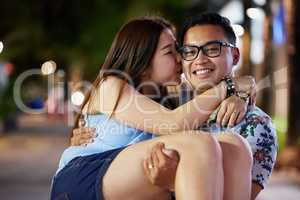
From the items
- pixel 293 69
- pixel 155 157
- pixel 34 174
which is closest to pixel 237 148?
pixel 155 157

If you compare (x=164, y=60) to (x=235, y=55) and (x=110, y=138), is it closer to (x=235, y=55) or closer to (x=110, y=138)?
(x=235, y=55)

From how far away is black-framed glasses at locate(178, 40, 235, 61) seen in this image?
2721 millimetres

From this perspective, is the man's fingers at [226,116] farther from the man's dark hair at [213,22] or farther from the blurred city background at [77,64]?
the blurred city background at [77,64]

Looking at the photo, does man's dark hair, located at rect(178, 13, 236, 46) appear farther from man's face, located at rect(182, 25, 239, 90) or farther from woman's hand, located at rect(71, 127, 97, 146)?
woman's hand, located at rect(71, 127, 97, 146)

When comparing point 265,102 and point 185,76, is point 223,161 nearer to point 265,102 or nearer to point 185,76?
point 185,76

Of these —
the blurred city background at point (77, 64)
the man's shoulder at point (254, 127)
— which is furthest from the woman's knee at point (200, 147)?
the blurred city background at point (77, 64)

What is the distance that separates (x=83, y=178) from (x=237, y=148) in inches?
23.6

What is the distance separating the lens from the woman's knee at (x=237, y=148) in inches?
93.9

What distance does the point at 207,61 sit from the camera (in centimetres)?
274

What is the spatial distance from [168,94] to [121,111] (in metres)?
0.50

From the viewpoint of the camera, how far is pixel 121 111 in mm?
2662

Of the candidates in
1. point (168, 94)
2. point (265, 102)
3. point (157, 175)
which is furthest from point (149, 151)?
point (265, 102)

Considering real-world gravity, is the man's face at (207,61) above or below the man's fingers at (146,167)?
above

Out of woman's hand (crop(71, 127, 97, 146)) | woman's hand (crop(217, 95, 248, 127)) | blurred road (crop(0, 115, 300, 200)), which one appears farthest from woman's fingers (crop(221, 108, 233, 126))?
blurred road (crop(0, 115, 300, 200))
